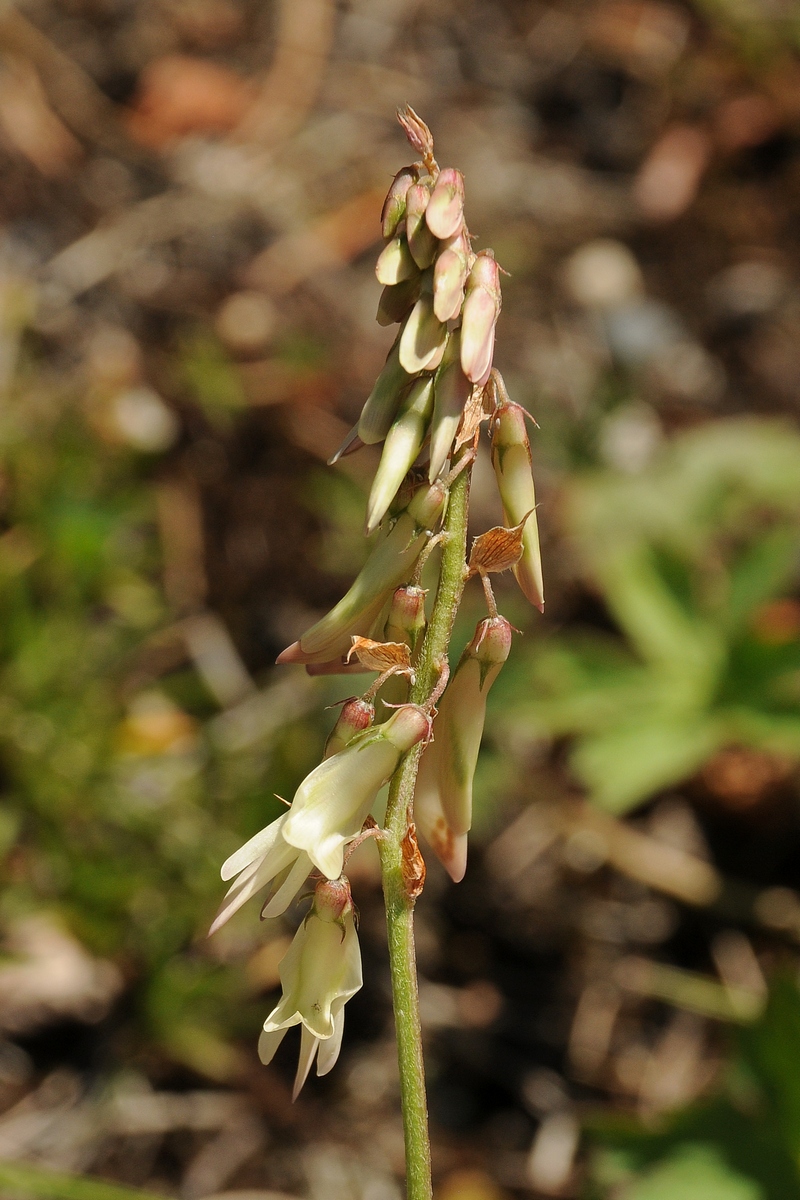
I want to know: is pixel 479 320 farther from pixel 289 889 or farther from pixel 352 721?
pixel 289 889

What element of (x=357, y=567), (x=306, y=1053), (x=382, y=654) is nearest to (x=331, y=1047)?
(x=306, y=1053)

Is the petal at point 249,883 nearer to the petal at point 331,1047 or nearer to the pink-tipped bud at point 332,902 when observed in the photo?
the pink-tipped bud at point 332,902

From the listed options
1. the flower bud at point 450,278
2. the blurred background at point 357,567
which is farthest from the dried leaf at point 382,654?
the blurred background at point 357,567

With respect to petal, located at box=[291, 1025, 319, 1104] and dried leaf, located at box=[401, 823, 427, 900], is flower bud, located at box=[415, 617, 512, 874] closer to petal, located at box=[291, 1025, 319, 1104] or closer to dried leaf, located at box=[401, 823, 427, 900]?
dried leaf, located at box=[401, 823, 427, 900]

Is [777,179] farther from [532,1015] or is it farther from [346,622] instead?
[346,622]

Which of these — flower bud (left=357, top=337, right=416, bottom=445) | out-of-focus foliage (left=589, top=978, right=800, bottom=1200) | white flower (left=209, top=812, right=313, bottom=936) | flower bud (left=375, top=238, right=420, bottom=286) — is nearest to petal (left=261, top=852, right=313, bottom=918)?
white flower (left=209, top=812, right=313, bottom=936)

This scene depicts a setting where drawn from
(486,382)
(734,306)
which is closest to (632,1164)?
(486,382)
